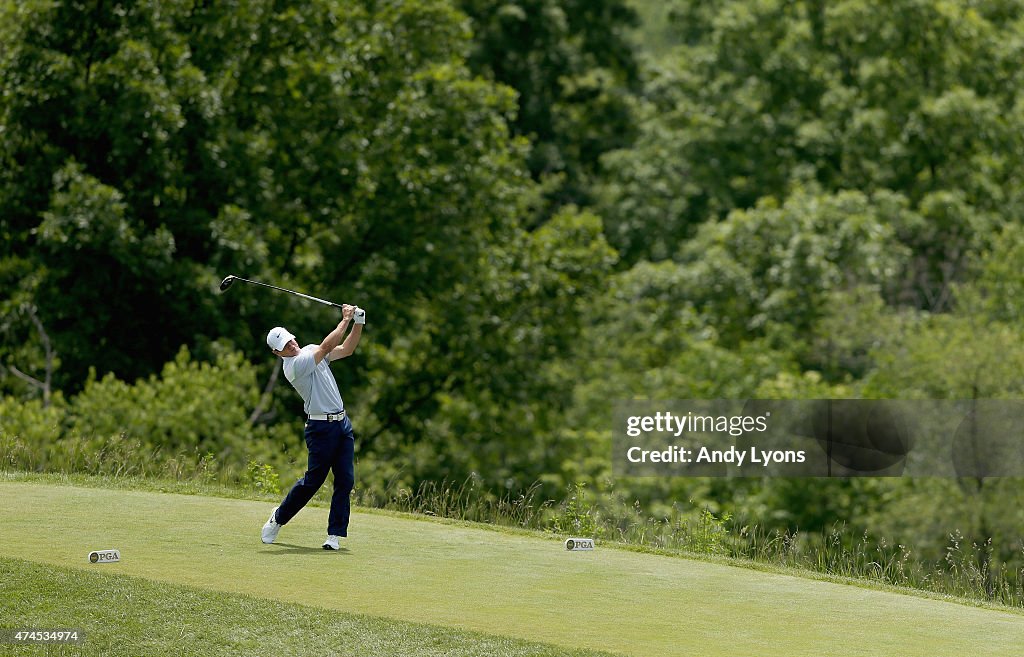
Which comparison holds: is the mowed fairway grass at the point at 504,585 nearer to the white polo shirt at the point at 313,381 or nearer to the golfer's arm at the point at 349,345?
the white polo shirt at the point at 313,381

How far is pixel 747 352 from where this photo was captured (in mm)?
29172

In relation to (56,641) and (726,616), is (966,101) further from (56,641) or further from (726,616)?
(56,641)

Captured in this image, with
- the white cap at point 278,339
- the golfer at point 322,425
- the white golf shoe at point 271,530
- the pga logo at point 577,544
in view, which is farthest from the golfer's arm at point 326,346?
the pga logo at point 577,544

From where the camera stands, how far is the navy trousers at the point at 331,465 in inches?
436

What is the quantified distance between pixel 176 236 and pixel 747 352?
11.0 meters

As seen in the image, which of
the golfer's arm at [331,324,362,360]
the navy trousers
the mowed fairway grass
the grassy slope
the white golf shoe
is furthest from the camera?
the white golf shoe

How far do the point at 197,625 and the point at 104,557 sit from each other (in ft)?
5.70

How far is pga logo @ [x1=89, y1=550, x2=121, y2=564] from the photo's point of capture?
10352mm

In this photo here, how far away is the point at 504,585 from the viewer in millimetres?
10430

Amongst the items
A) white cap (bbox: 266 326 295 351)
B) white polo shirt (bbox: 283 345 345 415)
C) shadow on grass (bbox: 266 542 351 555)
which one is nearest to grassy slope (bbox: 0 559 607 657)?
shadow on grass (bbox: 266 542 351 555)

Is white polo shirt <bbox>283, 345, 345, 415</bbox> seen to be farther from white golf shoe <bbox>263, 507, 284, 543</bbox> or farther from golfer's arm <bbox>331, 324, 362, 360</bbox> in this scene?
white golf shoe <bbox>263, 507, 284, 543</bbox>

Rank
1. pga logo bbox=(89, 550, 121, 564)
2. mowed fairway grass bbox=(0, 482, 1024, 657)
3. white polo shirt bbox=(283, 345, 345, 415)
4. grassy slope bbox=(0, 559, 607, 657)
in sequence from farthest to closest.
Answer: white polo shirt bbox=(283, 345, 345, 415), pga logo bbox=(89, 550, 121, 564), mowed fairway grass bbox=(0, 482, 1024, 657), grassy slope bbox=(0, 559, 607, 657)

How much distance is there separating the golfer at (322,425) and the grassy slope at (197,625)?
168cm

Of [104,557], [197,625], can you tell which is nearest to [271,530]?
[104,557]
